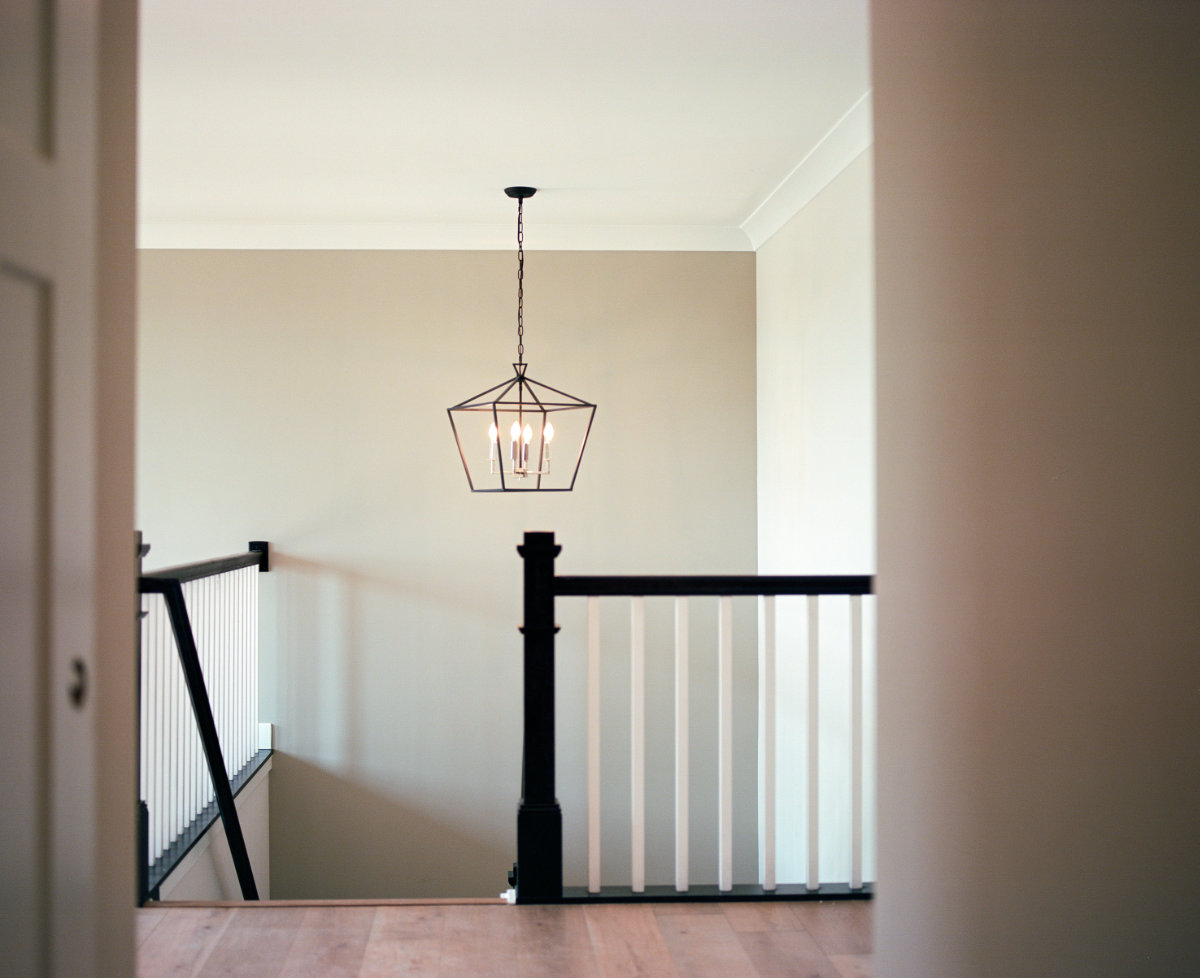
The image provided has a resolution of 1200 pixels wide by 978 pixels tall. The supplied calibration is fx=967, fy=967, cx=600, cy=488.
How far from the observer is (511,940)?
2322mm

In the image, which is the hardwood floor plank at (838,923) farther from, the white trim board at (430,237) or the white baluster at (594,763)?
the white trim board at (430,237)

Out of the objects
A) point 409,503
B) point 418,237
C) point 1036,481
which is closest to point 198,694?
point 409,503

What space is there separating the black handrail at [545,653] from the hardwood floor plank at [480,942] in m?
0.11

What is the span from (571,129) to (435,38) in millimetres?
884

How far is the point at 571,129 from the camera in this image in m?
3.62

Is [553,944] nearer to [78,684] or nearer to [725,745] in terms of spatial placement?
[725,745]

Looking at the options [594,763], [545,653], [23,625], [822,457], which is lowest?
[594,763]

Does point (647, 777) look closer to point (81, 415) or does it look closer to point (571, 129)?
point (571, 129)

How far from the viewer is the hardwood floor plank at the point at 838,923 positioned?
2303 mm

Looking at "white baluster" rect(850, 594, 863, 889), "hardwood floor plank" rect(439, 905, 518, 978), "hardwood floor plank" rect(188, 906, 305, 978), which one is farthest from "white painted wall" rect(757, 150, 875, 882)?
"hardwood floor plank" rect(188, 906, 305, 978)

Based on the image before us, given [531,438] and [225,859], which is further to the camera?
[531,438]

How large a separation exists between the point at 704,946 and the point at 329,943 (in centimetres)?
90

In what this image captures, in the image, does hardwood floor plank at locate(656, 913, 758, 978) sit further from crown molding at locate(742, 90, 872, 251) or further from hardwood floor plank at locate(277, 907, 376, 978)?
crown molding at locate(742, 90, 872, 251)

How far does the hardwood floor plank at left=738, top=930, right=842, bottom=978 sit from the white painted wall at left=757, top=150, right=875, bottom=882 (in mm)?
880
